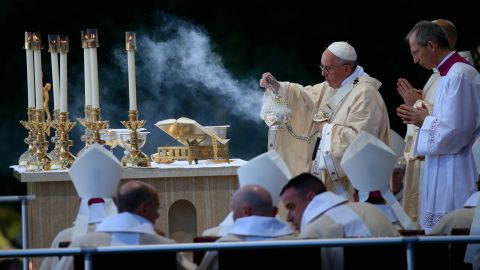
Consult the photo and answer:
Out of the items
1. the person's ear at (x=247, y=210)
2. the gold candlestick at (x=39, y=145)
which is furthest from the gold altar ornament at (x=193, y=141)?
the person's ear at (x=247, y=210)

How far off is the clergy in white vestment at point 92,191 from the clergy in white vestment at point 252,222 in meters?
0.81

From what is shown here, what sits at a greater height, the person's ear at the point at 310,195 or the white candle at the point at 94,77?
the white candle at the point at 94,77

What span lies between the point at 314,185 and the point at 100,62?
5840 millimetres

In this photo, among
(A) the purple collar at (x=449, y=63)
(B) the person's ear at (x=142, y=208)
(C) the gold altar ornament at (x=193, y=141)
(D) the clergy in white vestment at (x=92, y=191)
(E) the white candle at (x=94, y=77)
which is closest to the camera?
(B) the person's ear at (x=142, y=208)

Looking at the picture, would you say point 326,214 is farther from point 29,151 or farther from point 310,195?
point 29,151

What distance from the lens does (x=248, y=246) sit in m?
5.99

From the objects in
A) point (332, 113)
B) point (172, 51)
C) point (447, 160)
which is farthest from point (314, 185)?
point (172, 51)

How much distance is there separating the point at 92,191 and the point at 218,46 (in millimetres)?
5320

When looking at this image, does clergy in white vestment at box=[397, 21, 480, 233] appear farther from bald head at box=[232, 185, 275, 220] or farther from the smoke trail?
the smoke trail

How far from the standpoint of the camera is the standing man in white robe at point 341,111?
895 cm

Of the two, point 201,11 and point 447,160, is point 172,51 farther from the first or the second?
point 447,160

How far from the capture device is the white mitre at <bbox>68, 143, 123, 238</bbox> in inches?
278

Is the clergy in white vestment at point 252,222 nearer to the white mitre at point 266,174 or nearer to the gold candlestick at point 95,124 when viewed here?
the white mitre at point 266,174

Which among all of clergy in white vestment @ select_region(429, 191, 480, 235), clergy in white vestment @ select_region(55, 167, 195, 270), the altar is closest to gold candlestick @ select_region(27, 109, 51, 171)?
the altar
